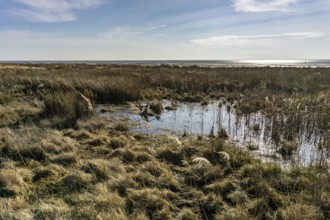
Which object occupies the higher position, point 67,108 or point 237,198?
point 67,108

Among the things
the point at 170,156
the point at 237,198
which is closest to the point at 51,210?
the point at 237,198

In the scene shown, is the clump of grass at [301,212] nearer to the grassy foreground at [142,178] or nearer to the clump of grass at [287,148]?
the grassy foreground at [142,178]

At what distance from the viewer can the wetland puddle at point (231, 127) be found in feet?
21.8

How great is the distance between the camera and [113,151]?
627 cm

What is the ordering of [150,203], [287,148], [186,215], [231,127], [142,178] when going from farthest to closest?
1. [231,127]
2. [287,148]
3. [142,178]
4. [150,203]
5. [186,215]

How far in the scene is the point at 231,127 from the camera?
895 centimetres

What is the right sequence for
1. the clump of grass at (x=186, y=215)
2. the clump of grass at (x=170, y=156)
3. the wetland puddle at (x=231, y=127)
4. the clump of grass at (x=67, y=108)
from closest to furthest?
the clump of grass at (x=186, y=215), the clump of grass at (x=170, y=156), the wetland puddle at (x=231, y=127), the clump of grass at (x=67, y=108)

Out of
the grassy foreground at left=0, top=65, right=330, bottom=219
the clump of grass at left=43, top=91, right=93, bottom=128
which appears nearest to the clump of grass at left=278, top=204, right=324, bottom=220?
the grassy foreground at left=0, top=65, right=330, bottom=219

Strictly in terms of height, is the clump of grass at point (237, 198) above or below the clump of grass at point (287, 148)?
below

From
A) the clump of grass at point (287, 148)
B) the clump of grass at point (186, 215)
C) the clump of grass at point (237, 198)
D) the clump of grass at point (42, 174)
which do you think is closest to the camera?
the clump of grass at point (186, 215)

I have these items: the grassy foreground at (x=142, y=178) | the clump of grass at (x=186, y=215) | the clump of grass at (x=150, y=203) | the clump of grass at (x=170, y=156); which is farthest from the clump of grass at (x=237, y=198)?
the clump of grass at (x=170, y=156)

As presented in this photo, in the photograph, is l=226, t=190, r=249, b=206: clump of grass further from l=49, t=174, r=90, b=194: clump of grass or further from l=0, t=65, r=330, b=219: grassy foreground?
l=49, t=174, r=90, b=194: clump of grass

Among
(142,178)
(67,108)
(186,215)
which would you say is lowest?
(186,215)

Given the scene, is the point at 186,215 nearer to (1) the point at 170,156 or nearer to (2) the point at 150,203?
(2) the point at 150,203
